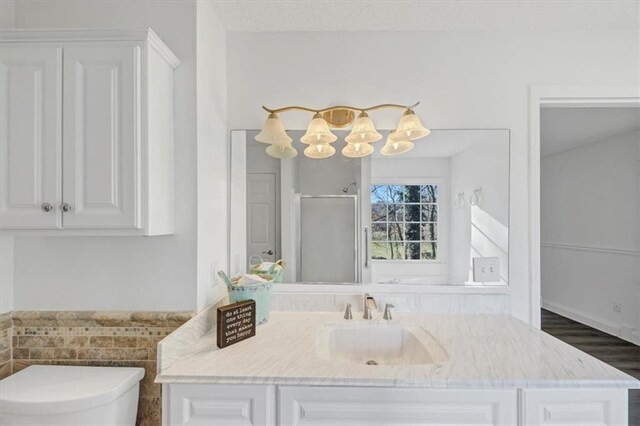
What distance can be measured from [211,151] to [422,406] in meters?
1.43

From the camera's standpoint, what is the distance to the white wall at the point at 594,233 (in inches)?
154

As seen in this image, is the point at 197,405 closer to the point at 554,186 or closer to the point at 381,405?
the point at 381,405

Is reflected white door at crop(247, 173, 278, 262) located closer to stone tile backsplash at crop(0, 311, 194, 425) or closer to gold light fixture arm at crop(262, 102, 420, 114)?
gold light fixture arm at crop(262, 102, 420, 114)

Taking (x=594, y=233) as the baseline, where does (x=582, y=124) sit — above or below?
above

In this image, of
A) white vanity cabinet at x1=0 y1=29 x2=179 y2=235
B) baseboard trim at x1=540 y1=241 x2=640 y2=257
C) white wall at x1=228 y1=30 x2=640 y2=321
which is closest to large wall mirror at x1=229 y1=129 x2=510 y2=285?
white wall at x1=228 y1=30 x2=640 y2=321

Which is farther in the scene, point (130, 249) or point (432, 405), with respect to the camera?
point (130, 249)

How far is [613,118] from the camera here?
333cm

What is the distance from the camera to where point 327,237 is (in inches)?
76.7

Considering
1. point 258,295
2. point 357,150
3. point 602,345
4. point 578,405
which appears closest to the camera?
point 578,405

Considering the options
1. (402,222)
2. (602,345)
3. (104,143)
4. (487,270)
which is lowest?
(602,345)

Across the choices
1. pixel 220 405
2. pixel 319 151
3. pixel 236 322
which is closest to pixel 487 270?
pixel 319 151

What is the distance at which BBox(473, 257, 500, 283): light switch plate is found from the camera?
6.20 feet

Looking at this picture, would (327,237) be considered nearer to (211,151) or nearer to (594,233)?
(211,151)

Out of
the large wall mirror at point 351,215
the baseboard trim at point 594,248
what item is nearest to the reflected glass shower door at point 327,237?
the large wall mirror at point 351,215
